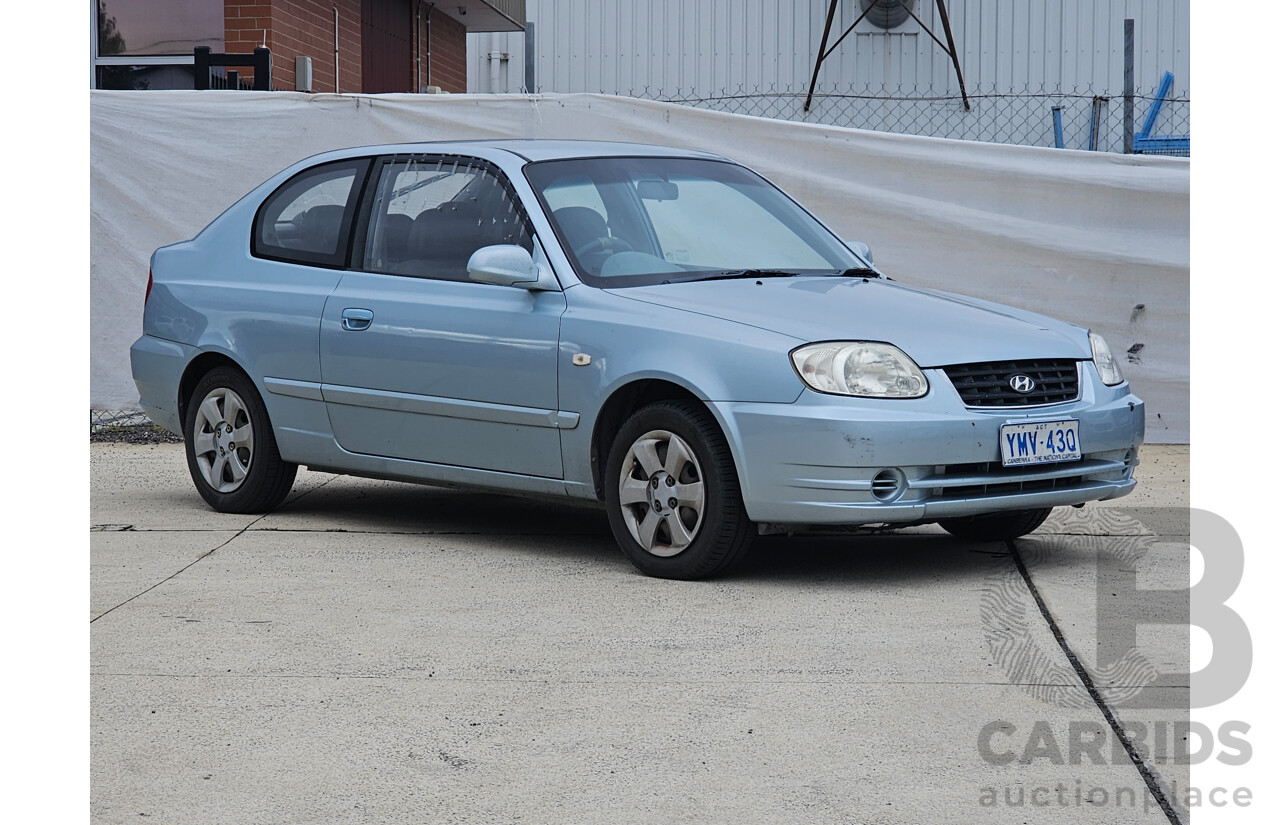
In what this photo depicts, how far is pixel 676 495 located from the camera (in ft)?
19.0

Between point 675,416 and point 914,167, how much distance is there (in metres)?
4.63

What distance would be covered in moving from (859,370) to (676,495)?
0.80 metres

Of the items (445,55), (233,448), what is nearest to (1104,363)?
(233,448)

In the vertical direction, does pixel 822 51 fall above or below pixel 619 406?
above

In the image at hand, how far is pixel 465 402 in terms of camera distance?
21.1ft

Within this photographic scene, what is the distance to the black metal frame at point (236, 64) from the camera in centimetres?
1183

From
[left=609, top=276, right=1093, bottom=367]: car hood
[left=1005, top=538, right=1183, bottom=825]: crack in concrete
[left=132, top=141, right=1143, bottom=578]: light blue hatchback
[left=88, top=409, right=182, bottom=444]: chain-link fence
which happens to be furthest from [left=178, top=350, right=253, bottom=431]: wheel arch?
[left=1005, top=538, right=1183, bottom=825]: crack in concrete

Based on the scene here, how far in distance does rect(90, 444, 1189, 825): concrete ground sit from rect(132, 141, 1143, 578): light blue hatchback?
34 cm

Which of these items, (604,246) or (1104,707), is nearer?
(1104,707)

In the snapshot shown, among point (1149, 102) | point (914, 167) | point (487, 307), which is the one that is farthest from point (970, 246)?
point (1149, 102)

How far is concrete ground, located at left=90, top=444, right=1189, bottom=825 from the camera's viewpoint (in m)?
3.57

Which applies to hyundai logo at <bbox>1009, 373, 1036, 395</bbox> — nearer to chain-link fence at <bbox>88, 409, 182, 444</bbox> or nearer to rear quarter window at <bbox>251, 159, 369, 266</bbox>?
rear quarter window at <bbox>251, 159, 369, 266</bbox>

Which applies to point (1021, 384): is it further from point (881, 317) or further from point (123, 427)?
point (123, 427)

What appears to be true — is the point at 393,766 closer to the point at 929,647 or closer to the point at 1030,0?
the point at 929,647
